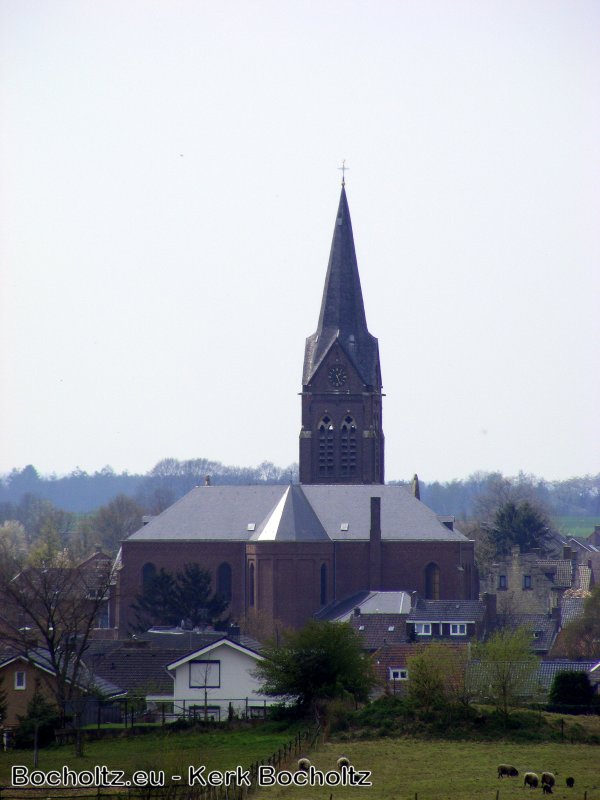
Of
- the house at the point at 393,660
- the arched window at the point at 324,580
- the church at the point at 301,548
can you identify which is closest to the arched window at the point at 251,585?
the church at the point at 301,548

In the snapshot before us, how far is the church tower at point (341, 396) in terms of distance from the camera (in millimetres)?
103125

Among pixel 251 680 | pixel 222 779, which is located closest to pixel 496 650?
pixel 251 680

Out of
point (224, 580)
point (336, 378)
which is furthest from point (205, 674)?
point (336, 378)

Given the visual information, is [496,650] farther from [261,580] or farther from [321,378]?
[321,378]

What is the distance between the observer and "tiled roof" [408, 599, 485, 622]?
83.1 m

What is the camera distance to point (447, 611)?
8412 centimetres

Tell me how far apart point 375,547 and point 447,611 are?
915 centimetres

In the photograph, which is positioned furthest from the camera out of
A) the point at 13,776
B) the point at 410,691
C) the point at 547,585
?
the point at 547,585

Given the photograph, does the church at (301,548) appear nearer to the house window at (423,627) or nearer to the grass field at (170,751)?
the house window at (423,627)

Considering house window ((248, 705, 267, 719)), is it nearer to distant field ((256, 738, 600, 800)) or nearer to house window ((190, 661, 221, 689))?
house window ((190, 661, 221, 689))

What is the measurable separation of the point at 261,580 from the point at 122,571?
331 inches

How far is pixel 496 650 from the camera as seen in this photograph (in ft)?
176

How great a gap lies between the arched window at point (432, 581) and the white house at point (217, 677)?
116 feet

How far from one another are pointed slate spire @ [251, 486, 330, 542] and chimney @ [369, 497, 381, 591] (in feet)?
8.02
